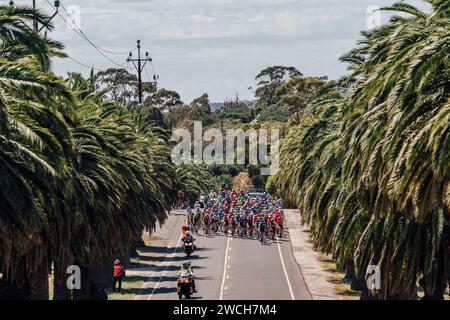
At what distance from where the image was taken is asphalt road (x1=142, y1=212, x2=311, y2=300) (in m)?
40.3

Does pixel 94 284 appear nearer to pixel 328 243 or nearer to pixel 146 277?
pixel 328 243

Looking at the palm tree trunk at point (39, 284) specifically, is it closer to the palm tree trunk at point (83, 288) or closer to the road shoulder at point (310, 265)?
the palm tree trunk at point (83, 288)

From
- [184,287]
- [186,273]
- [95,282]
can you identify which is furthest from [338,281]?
[95,282]

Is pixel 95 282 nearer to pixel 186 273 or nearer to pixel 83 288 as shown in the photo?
pixel 83 288

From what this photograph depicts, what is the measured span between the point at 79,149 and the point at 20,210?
30.0 ft

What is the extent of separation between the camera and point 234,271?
47.3 metres

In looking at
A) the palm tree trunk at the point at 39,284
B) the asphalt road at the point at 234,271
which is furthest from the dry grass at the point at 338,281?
the palm tree trunk at the point at 39,284

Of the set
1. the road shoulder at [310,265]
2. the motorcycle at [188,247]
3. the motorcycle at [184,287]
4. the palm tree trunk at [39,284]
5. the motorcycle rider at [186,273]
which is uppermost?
the palm tree trunk at [39,284]

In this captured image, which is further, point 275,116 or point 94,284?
point 275,116

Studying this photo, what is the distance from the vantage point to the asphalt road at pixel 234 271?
40.3 meters

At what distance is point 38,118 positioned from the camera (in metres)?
22.2
